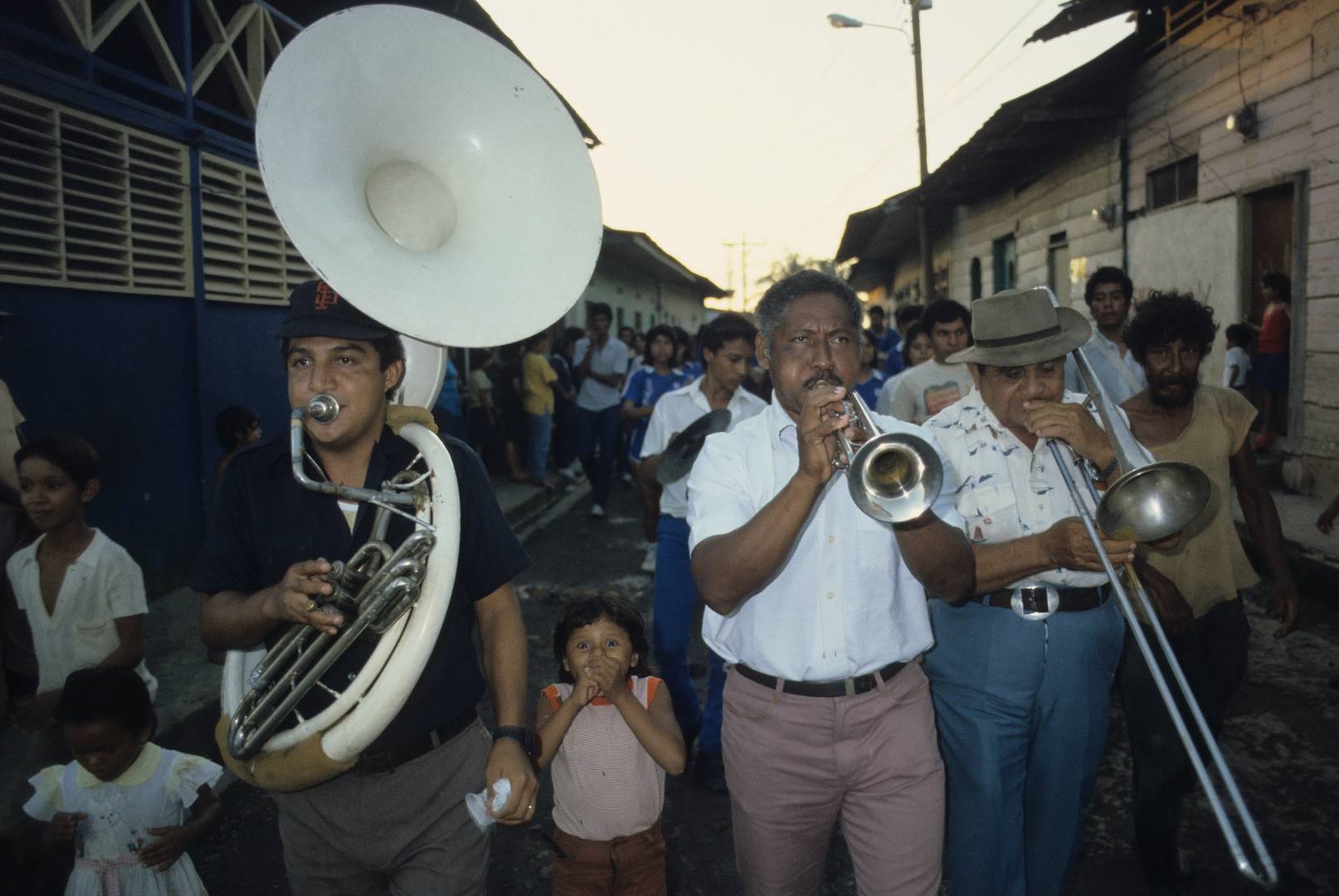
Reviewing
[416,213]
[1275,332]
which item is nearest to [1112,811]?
[416,213]

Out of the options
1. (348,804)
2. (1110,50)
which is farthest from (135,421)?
(1110,50)

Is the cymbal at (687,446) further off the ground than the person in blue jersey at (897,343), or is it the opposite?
the person in blue jersey at (897,343)

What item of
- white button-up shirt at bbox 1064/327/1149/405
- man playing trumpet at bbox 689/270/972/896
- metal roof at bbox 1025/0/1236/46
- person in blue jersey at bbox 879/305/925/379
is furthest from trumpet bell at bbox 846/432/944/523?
metal roof at bbox 1025/0/1236/46

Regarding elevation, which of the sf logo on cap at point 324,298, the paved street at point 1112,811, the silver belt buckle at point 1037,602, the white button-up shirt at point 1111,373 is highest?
the sf logo on cap at point 324,298

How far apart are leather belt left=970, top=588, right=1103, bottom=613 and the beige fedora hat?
0.64 meters

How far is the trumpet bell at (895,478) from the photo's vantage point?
198 cm

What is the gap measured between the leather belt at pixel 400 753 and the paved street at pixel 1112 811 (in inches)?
33.9

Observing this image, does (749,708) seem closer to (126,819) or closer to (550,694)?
(550,694)

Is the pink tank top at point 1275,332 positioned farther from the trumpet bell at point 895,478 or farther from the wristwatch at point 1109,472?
the trumpet bell at point 895,478

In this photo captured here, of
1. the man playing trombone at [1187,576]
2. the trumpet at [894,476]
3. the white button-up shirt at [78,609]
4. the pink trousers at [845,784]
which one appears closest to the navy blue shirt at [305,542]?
the pink trousers at [845,784]

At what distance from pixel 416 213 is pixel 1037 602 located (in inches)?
75.2

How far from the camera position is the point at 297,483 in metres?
2.16

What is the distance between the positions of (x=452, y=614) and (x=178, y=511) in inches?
197

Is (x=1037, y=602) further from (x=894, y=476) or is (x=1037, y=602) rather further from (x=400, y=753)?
(x=400, y=753)
